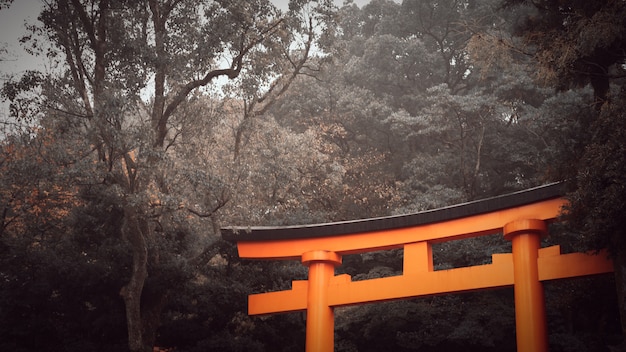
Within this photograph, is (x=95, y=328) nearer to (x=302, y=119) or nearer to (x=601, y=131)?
(x=601, y=131)

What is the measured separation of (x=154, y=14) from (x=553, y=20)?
7413 millimetres

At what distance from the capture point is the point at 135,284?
984 cm

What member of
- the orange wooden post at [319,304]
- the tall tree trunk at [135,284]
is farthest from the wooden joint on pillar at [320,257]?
the tall tree trunk at [135,284]

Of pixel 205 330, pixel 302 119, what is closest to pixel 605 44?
pixel 205 330

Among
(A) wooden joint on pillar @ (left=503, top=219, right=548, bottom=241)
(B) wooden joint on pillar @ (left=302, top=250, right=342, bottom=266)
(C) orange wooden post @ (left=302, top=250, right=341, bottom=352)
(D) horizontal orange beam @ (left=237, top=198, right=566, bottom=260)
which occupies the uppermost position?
(D) horizontal orange beam @ (left=237, top=198, right=566, bottom=260)

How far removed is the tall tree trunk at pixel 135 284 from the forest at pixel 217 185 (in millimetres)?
28

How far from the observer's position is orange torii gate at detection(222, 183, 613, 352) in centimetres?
726

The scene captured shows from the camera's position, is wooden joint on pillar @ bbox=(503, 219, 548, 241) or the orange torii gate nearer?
the orange torii gate

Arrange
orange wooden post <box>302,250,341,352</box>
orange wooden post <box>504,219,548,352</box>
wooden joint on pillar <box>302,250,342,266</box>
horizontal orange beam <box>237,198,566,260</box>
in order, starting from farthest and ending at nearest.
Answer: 1. wooden joint on pillar <box>302,250,342,266</box>
2. orange wooden post <box>302,250,341,352</box>
3. horizontal orange beam <box>237,198,566,260</box>
4. orange wooden post <box>504,219,548,352</box>

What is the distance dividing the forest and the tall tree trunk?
28mm

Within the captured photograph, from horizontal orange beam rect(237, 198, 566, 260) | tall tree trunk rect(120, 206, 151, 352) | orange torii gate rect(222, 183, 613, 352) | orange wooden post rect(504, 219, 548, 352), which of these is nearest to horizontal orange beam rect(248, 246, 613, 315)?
orange torii gate rect(222, 183, 613, 352)

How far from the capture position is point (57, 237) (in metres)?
12.8

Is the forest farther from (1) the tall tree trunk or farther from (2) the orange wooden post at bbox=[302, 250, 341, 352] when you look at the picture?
(2) the orange wooden post at bbox=[302, 250, 341, 352]

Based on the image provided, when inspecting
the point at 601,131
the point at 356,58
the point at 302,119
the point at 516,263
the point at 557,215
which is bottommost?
the point at 516,263
